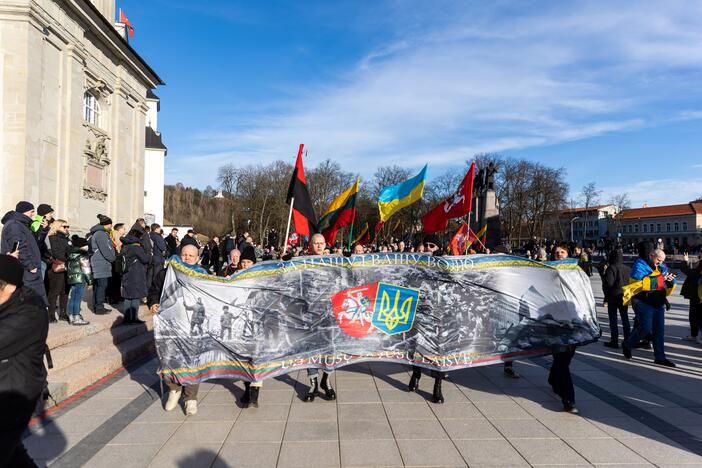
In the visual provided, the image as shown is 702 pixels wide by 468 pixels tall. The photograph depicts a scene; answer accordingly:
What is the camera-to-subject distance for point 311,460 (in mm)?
4438

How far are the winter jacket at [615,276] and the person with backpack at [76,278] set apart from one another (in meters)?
9.92

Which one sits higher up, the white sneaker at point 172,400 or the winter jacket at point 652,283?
the winter jacket at point 652,283

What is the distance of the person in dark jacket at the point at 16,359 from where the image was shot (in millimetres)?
2926

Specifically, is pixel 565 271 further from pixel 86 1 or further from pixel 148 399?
pixel 86 1

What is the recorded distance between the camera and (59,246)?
8.91 meters

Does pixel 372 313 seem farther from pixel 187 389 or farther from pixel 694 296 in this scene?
pixel 694 296

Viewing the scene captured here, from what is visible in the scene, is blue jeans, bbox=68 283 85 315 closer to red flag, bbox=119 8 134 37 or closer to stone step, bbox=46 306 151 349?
stone step, bbox=46 306 151 349

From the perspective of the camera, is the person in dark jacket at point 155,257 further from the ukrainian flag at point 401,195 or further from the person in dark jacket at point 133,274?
the ukrainian flag at point 401,195

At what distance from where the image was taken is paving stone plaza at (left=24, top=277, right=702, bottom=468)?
4.50 meters

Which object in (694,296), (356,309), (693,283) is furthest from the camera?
(693,283)

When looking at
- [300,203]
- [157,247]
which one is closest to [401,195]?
[300,203]

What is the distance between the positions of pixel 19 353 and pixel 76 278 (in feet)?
21.7

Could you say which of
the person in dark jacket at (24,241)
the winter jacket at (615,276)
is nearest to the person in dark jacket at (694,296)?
the winter jacket at (615,276)

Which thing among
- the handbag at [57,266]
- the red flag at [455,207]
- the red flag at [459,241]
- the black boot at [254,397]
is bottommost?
the black boot at [254,397]
